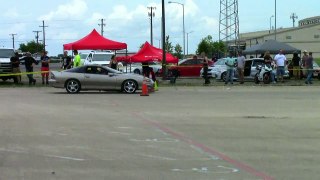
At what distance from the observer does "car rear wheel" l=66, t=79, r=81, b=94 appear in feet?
70.4

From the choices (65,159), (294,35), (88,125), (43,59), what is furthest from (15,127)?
(294,35)

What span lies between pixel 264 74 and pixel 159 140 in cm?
1902

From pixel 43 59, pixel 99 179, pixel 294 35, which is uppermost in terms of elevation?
pixel 294 35

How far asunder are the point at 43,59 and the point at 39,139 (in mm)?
17060

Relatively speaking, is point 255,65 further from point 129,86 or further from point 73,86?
point 73,86

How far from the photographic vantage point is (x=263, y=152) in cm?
845

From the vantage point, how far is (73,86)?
70.6ft

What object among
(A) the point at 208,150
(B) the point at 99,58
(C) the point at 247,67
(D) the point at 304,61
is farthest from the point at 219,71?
(A) the point at 208,150

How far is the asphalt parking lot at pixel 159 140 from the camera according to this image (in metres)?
7.02

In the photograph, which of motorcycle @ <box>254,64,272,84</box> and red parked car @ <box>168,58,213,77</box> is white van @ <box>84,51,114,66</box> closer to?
red parked car @ <box>168,58,213,77</box>

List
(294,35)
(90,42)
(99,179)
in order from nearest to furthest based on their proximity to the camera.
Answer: (99,179), (90,42), (294,35)

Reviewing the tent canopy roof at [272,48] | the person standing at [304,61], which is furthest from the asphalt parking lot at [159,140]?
the tent canopy roof at [272,48]

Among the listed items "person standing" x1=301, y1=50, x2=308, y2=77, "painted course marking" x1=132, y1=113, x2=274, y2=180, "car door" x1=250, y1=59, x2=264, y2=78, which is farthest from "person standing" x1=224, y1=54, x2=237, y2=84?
"painted course marking" x1=132, y1=113, x2=274, y2=180

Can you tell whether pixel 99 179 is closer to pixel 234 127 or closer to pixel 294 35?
pixel 234 127
